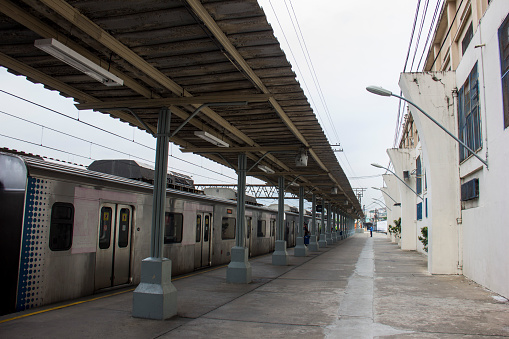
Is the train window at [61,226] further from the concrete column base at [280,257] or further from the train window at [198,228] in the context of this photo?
the concrete column base at [280,257]

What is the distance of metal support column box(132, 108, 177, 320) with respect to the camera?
679cm

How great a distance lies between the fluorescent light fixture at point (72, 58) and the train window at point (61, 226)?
8.88ft

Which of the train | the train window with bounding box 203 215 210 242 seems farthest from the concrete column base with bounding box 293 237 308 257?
the train

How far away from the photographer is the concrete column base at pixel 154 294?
6.77 meters

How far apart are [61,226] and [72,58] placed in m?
3.39

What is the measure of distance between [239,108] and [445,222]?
866 cm

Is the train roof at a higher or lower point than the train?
higher

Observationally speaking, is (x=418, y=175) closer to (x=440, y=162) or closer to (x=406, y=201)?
(x=406, y=201)

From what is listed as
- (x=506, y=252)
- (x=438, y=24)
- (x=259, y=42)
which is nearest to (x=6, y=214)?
(x=259, y=42)

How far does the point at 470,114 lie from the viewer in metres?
11.9

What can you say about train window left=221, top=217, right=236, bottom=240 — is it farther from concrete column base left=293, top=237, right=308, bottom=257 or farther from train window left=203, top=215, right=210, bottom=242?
concrete column base left=293, top=237, right=308, bottom=257

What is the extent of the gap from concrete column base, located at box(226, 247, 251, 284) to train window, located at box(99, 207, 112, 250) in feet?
11.6

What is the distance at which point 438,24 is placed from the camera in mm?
18125

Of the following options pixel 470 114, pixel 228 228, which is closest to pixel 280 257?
pixel 228 228
